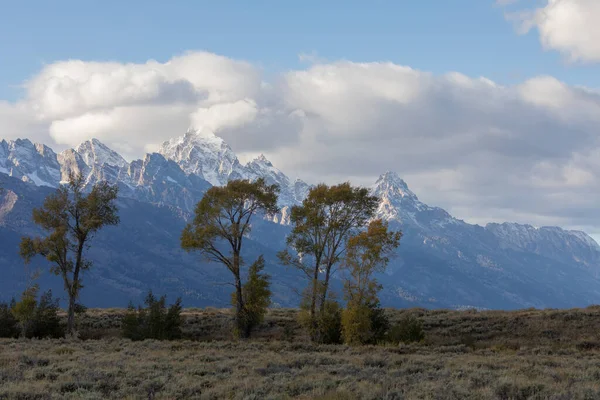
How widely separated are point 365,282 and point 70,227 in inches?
936

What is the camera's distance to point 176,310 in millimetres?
44312

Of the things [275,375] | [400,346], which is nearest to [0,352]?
[275,375]

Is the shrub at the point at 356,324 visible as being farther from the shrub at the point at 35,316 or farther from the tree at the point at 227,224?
the shrub at the point at 35,316

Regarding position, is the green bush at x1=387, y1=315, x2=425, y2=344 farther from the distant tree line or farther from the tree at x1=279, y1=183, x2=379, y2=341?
the tree at x1=279, y1=183, x2=379, y2=341

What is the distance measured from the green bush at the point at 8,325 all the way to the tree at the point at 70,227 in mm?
3959

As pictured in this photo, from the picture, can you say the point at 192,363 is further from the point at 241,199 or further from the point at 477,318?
the point at 477,318

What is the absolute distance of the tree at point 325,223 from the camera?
150ft

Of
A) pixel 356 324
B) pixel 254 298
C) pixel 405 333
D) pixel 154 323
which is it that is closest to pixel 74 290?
pixel 154 323

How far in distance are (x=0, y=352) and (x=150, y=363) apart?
375 inches

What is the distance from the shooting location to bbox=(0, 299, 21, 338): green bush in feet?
144

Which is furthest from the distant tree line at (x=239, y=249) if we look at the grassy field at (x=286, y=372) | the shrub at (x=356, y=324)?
the grassy field at (x=286, y=372)

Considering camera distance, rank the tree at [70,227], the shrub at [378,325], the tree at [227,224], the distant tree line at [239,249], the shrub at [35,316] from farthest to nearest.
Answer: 1. the tree at [227,224]
2. the tree at [70,227]
3. the shrub at [35,316]
4. the distant tree line at [239,249]
5. the shrub at [378,325]

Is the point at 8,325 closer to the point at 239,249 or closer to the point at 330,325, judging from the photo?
the point at 239,249

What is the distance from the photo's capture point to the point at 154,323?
42.8 meters
